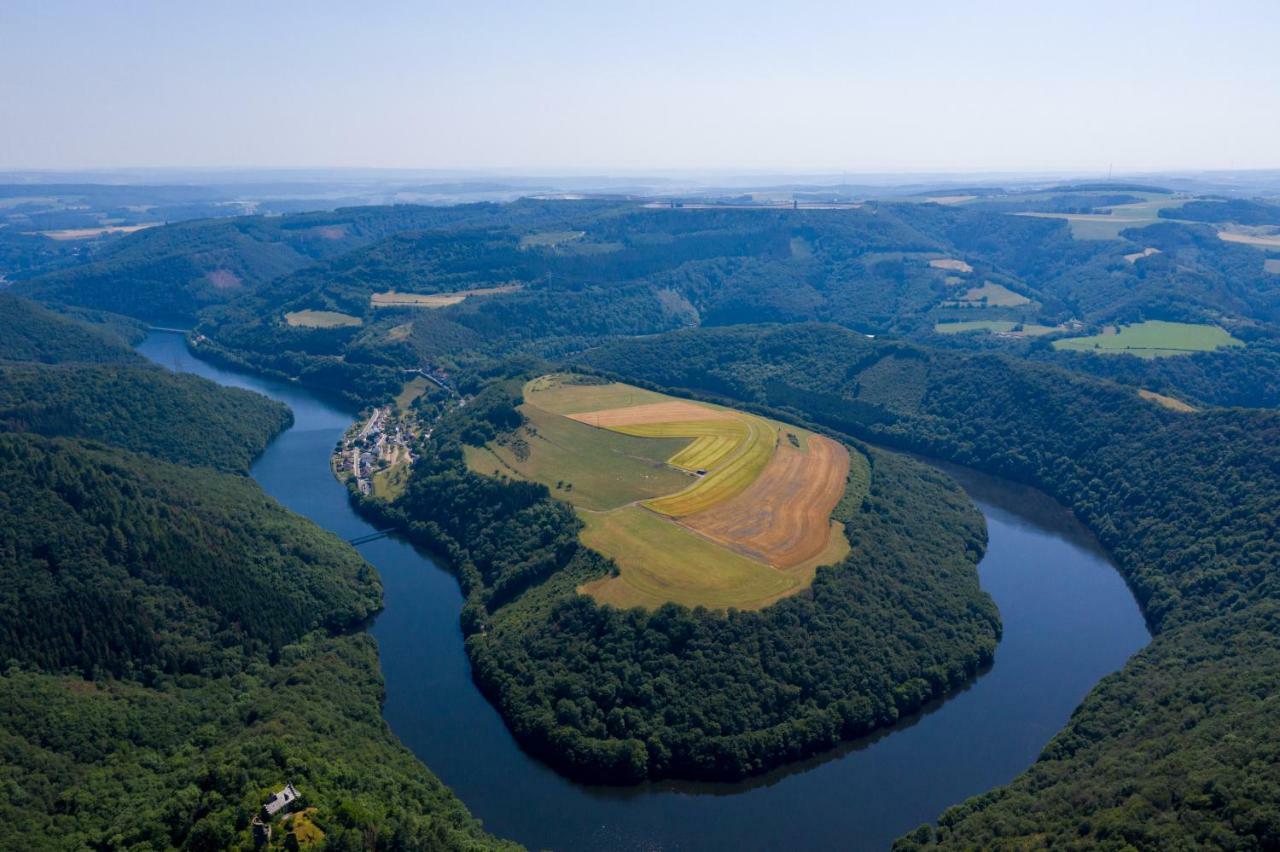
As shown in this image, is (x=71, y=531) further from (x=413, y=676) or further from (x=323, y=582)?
(x=413, y=676)

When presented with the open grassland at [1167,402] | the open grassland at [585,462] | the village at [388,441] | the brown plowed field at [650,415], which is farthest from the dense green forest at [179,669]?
the open grassland at [1167,402]

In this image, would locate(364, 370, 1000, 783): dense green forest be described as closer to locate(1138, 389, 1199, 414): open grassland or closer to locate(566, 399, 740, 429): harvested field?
locate(566, 399, 740, 429): harvested field

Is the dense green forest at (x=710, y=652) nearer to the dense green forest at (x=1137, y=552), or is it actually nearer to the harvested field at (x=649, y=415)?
the dense green forest at (x=1137, y=552)

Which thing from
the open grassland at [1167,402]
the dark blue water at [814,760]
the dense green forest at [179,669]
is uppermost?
the open grassland at [1167,402]

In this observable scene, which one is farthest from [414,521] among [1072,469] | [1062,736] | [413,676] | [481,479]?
[1072,469]

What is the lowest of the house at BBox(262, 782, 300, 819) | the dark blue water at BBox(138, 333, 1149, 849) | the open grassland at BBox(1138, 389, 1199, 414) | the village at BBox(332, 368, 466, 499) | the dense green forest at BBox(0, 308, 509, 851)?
the dark blue water at BBox(138, 333, 1149, 849)

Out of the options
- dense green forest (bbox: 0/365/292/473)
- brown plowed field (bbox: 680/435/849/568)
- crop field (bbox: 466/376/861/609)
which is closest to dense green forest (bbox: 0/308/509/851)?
dense green forest (bbox: 0/365/292/473)
